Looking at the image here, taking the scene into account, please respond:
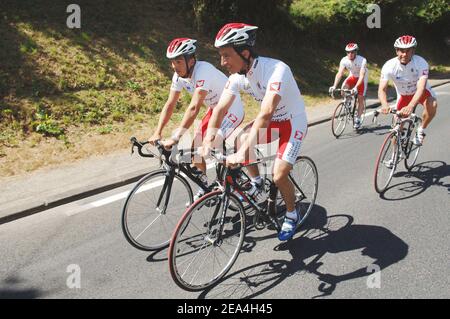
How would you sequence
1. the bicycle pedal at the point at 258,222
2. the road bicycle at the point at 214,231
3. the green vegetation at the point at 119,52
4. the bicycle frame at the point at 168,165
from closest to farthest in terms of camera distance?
the road bicycle at the point at 214,231 < the bicycle frame at the point at 168,165 < the bicycle pedal at the point at 258,222 < the green vegetation at the point at 119,52

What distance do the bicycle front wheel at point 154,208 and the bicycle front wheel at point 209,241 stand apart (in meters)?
0.63

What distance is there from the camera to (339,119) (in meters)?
10.0

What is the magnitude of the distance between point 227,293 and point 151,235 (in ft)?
4.54

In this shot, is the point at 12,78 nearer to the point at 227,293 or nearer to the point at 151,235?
the point at 151,235

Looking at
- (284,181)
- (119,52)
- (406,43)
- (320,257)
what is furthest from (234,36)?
(119,52)

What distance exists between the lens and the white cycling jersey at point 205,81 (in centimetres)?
468

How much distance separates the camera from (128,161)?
25.3ft

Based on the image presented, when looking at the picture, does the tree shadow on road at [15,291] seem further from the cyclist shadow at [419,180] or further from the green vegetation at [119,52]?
the cyclist shadow at [419,180]

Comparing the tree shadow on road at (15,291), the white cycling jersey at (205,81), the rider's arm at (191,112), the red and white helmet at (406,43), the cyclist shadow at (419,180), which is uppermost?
the red and white helmet at (406,43)

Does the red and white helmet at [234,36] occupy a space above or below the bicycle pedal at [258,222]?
above

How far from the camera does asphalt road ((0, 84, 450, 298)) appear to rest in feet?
12.7

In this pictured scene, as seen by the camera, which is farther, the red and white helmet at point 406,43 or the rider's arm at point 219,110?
the red and white helmet at point 406,43

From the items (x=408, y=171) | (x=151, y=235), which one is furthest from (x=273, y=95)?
(x=408, y=171)

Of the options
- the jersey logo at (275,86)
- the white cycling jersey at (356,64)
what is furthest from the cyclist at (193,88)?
the white cycling jersey at (356,64)
